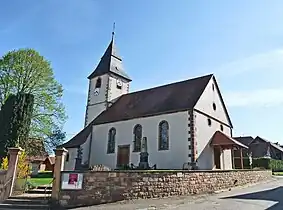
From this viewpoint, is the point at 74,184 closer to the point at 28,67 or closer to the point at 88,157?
the point at 88,157

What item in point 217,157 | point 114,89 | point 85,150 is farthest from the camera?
point 114,89

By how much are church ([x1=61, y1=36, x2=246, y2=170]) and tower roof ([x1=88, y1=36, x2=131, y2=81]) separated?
202 cm

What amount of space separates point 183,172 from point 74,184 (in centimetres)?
538

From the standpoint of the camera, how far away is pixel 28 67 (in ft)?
83.7

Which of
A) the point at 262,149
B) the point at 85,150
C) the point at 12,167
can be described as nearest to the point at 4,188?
the point at 12,167

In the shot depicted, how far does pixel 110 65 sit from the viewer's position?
3109cm

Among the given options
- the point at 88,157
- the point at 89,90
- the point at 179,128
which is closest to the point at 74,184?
the point at 179,128

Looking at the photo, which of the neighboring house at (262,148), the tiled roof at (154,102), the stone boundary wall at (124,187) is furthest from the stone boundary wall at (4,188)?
the neighboring house at (262,148)

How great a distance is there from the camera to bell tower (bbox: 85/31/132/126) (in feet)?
97.9

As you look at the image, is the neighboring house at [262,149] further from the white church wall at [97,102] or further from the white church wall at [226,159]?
the white church wall at [97,102]

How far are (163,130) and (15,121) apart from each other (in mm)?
11203

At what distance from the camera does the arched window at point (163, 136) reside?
20.9 m

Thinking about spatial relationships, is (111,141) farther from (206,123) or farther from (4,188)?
(4,188)

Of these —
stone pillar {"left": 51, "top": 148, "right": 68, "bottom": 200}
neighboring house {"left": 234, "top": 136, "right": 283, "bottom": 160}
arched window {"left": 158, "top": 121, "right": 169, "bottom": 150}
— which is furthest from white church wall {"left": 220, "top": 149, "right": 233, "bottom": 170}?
neighboring house {"left": 234, "top": 136, "right": 283, "bottom": 160}
